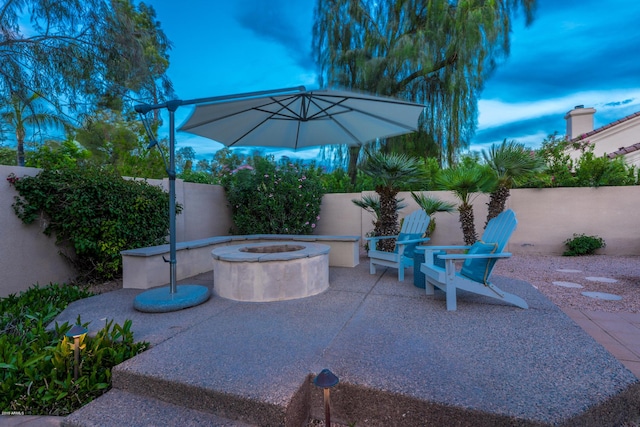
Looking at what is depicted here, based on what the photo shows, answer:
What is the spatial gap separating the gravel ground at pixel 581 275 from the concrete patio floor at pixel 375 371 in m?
0.52

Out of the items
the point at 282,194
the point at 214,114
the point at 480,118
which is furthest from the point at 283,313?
the point at 480,118

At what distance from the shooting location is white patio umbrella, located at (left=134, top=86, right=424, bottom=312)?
2.99 metres

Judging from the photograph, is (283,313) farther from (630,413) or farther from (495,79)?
(495,79)

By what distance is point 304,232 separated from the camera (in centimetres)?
664

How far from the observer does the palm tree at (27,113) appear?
205 inches

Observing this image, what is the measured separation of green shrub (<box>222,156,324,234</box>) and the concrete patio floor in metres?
3.54

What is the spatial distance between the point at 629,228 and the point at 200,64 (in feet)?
41.2

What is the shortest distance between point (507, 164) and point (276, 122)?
156 inches

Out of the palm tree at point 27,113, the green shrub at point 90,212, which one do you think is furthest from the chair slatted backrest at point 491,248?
the palm tree at point 27,113

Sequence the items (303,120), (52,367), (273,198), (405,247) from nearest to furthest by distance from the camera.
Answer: (52,367) < (303,120) < (405,247) < (273,198)

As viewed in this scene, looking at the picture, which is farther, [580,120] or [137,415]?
[580,120]

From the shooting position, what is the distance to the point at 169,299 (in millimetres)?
3104

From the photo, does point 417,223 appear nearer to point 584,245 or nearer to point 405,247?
point 405,247

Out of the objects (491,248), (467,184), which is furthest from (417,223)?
(491,248)
